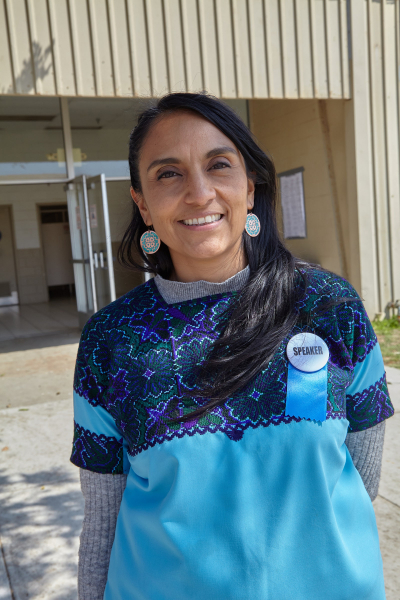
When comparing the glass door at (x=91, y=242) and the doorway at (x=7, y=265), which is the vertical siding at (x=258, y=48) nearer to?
the glass door at (x=91, y=242)

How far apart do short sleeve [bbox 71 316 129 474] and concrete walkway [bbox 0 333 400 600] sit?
166 cm

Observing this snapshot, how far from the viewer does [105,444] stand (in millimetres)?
1311

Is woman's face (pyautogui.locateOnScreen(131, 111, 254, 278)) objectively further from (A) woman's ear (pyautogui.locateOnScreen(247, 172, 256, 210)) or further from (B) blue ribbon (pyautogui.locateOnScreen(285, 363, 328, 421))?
(B) blue ribbon (pyautogui.locateOnScreen(285, 363, 328, 421))

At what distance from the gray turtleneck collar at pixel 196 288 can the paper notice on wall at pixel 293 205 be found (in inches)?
299

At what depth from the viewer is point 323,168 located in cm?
812

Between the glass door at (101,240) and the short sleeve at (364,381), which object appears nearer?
the short sleeve at (364,381)

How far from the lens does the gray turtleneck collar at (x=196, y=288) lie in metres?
1.35

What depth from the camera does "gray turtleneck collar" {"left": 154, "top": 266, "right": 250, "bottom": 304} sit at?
53.0 inches

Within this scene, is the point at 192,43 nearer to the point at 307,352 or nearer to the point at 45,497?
the point at 45,497

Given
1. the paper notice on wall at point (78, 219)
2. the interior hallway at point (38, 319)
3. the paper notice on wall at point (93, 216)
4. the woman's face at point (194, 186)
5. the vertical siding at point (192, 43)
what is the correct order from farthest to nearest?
the interior hallway at point (38, 319), the paper notice on wall at point (78, 219), the paper notice on wall at point (93, 216), the vertical siding at point (192, 43), the woman's face at point (194, 186)

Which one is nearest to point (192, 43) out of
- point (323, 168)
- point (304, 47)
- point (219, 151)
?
point (304, 47)

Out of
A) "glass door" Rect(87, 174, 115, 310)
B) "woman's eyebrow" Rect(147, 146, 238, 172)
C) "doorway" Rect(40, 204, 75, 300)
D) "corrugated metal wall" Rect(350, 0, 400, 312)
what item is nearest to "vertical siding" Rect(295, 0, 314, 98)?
"corrugated metal wall" Rect(350, 0, 400, 312)

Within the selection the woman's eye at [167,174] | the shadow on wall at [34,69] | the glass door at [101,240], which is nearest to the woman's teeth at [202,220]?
the woman's eye at [167,174]

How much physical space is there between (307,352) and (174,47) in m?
6.01
